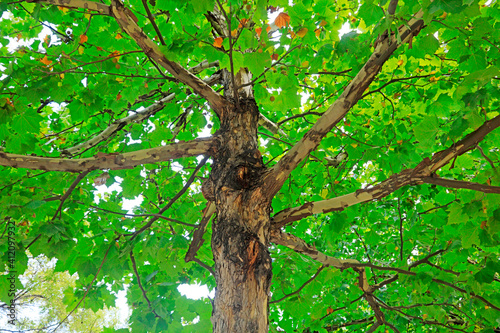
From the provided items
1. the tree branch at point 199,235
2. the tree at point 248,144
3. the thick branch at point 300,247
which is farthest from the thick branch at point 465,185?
the tree branch at point 199,235

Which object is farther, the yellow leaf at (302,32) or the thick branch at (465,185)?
the yellow leaf at (302,32)

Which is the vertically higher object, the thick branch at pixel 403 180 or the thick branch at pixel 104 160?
the thick branch at pixel 104 160

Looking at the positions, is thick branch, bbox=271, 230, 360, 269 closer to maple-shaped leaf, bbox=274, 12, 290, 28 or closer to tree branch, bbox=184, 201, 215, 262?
tree branch, bbox=184, 201, 215, 262

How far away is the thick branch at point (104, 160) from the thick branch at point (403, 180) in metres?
0.90

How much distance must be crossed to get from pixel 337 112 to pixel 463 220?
3.55 ft

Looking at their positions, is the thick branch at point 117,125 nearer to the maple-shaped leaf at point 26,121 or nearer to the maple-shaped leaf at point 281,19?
the maple-shaped leaf at point 26,121

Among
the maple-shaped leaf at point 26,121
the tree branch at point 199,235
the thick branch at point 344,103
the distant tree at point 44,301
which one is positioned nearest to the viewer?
the thick branch at point 344,103

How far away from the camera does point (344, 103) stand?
2.00 meters

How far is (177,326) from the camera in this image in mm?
2713

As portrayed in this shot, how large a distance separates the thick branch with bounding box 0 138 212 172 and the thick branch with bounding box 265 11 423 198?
2.27ft

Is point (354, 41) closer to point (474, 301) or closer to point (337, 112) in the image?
point (337, 112)

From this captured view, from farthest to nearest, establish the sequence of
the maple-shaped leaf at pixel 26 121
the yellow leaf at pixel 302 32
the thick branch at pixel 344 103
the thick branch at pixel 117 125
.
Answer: the thick branch at pixel 117 125 → the maple-shaped leaf at pixel 26 121 → the yellow leaf at pixel 302 32 → the thick branch at pixel 344 103

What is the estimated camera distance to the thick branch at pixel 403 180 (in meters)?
1.77

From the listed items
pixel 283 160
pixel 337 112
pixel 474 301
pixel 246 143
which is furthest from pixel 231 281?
pixel 474 301
